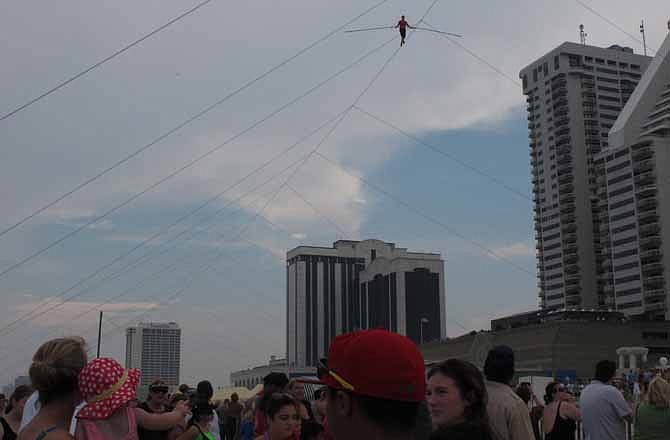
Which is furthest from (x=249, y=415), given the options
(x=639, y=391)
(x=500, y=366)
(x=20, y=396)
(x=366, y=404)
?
(x=639, y=391)

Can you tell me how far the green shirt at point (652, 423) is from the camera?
24.6 feet

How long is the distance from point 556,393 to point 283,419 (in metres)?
4.68

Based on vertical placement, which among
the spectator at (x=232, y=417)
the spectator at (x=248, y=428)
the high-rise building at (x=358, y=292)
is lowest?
the spectator at (x=232, y=417)

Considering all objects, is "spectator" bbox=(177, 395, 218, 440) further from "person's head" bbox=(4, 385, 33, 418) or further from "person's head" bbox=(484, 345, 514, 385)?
"person's head" bbox=(484, 345, 514, 385)

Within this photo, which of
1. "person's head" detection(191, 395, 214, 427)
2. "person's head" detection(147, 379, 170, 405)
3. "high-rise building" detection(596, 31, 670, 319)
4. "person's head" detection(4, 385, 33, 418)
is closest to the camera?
"person's head" detection(4, 385, 33, 418)

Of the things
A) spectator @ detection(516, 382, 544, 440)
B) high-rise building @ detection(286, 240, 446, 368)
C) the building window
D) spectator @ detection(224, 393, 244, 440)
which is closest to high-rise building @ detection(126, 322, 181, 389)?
high-rise building @ detection(286, 240, 446, 368)

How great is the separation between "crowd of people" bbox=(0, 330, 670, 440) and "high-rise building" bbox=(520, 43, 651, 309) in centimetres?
12589

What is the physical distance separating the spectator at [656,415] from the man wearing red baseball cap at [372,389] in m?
5.98

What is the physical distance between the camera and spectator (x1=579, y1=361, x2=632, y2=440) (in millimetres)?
7551

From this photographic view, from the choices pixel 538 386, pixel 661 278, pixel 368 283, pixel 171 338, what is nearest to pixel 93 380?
pixel 538 386

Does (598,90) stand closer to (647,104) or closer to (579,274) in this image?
(647,104)

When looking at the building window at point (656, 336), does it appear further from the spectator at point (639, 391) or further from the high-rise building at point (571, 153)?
the spectator at point (639, 391)

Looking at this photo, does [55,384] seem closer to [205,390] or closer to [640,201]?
[205,390]

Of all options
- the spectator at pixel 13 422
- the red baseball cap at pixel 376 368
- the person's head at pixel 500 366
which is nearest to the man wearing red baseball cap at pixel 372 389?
the red baseball cap at pixel 376 368
